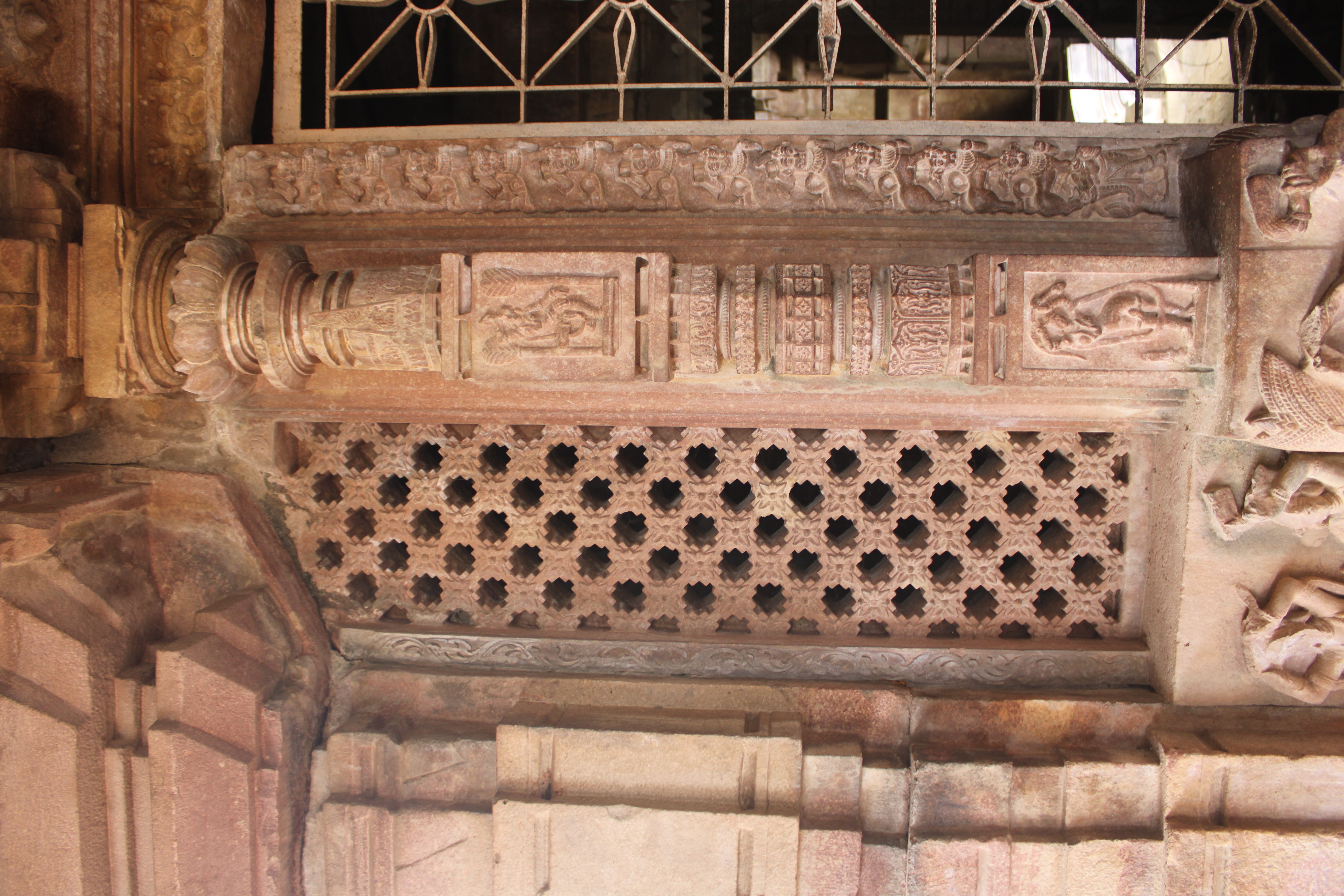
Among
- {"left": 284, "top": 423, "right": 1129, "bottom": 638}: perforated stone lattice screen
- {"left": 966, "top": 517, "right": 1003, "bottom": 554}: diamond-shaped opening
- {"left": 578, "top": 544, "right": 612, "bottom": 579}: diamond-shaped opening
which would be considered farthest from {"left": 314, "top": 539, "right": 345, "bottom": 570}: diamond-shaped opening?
{"left": 966, "top": 517, "right": 1003, "bottom": 554}: diamond-shaped opening

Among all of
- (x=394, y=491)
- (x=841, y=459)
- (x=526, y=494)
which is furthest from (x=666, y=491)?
(x=394, y=491)

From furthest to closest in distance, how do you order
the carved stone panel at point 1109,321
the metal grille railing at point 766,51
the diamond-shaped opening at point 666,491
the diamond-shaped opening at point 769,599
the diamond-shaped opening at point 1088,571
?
1. the diamond-shaped opening at point 666,491
2. the diamond-shaped opening at point 769,599
3. the diamond-shaped opening at point 1088,571
4. the metal grille railing at point 766,51
5. the carved stone panel at point 1109,321

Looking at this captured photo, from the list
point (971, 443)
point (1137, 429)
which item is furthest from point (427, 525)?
point (1137, 429)

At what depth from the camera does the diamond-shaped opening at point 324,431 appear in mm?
3035

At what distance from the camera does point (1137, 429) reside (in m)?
2.74

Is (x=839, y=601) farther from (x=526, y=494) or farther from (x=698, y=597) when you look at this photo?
(x=526, y=494)

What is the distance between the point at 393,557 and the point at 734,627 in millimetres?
1330

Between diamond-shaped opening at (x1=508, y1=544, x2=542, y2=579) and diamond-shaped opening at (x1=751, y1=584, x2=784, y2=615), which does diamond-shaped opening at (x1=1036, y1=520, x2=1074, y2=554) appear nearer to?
diamond-shaped opening at (x1=751, y1=584, x2=784, y2=615)

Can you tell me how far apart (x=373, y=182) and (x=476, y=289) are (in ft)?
2.52

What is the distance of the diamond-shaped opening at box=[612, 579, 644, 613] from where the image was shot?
301cm

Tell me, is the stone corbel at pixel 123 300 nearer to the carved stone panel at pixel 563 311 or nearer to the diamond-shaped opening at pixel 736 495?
the carved stone panel at pixel 563 311

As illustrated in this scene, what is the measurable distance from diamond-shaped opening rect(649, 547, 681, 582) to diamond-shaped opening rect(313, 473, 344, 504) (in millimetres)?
1194

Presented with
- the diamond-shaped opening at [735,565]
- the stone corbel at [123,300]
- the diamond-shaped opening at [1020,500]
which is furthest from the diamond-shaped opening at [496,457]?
the diamond-shaped opening at [1020,500]

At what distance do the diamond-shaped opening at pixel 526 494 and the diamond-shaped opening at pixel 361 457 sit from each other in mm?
523
